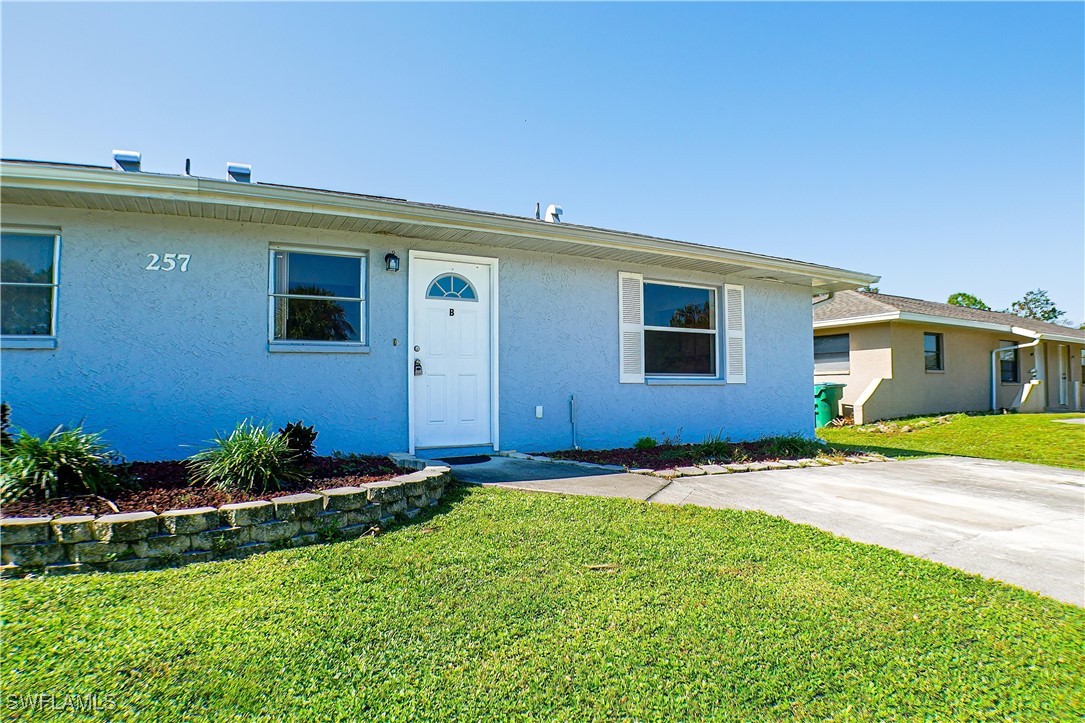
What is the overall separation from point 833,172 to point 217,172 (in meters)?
11.2

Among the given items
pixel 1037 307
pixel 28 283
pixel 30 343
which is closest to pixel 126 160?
pixel 28 283

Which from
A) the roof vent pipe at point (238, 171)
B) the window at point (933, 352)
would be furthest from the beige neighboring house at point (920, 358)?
the roof vent pipe at point (238, 171)

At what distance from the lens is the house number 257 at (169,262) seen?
17.4ft

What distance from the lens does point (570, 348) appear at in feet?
23.8

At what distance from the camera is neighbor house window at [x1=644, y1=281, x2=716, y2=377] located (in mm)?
8078

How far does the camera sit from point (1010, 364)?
17.7m

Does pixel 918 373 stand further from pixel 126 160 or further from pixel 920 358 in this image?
pixel 126 160

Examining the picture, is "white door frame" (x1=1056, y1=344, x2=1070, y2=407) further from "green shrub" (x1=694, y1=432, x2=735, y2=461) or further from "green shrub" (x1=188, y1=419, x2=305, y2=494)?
"green shrub" (x1=188, y1=419, x2=305, y2=494)

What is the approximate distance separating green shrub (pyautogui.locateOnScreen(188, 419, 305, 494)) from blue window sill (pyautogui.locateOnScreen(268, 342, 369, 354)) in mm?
1748

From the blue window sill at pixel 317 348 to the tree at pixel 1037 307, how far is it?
6438 cm

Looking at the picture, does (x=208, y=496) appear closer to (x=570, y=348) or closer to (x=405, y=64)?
(x=570, y=348)

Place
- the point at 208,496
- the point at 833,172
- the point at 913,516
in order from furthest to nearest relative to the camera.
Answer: the point at 833,172 < the point at 913,516 < the point at 208,496

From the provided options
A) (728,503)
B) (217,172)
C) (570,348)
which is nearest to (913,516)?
(728,503)

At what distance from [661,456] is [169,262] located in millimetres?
5660
